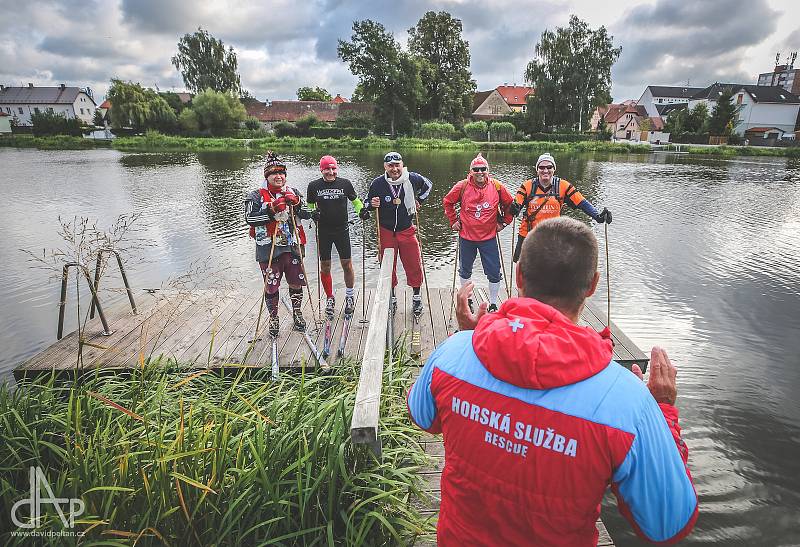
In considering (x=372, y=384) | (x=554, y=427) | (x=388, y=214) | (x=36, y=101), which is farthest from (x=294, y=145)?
(x=36, y=101)

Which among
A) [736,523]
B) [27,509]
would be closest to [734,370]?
[736,523]

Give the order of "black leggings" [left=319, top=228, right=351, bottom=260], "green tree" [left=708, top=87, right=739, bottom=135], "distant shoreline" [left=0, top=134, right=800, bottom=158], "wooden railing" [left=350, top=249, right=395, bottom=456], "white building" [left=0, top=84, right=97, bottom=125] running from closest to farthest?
"wooden railing" [left=350, top=249, right=395, bottom=456], "black leggings" [left=319, top=228, right=351, bottom=260], "distant shoreline" [left=0, top=134, right=800, bottom=158], "green tree" [left=708, top=87, right=739, bottom=135], "white building" [left=0, top=84, right=97, bottom=125]

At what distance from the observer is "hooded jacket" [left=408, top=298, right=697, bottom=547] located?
1.20 meters

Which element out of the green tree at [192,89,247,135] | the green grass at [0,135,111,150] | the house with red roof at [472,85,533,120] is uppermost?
the house with red roof at [472,85,533,120]

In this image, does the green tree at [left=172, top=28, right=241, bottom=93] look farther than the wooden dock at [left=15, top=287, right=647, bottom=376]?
Yes

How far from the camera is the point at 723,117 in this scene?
5072 centimetres

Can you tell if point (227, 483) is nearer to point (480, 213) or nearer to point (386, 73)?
point (480, 213)

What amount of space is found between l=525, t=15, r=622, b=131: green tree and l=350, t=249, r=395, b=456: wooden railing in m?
57.9

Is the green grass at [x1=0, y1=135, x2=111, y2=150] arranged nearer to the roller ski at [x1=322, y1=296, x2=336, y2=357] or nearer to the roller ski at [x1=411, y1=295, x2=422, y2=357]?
the roller ski at [x1=322, y1=296, x2=336, y2=357]

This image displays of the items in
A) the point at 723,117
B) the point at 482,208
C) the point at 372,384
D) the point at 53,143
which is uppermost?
the point at 723,117

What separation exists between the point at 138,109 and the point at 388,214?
197ft

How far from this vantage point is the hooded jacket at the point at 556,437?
120cm

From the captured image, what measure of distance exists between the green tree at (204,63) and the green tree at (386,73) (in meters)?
21.3

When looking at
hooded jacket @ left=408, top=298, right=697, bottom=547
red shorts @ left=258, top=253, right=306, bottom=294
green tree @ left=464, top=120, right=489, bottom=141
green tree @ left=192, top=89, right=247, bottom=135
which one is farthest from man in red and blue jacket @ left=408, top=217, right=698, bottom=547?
green tree @ left=192, top=89, right=247, bottom=135
